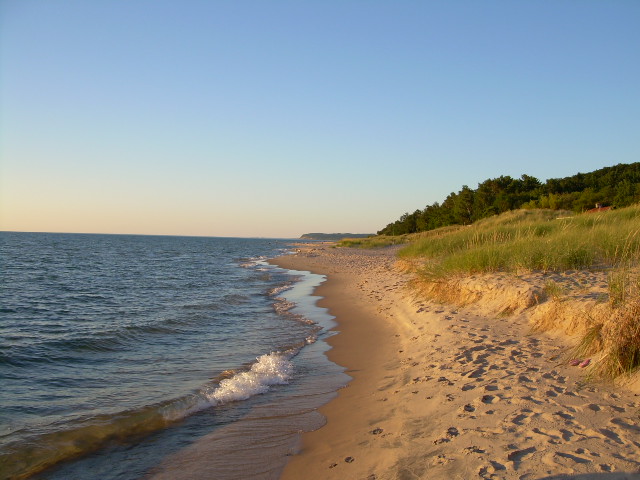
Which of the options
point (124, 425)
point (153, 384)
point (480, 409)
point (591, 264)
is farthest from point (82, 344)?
point (591, 264)

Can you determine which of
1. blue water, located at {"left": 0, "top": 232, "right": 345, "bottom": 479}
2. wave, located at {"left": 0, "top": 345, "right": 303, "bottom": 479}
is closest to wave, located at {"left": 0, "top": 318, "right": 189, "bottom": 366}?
blue water, located at {"left": 0, "top": 232, "right": 345, "bottom": 479}

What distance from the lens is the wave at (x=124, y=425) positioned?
15.4ft

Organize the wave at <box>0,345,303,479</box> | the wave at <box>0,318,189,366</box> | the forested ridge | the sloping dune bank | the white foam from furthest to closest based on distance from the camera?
1. the forested ridge
2. the wave at <box>0,318,189,366</box>
3. the white foam
4. the wave at <box>0,345,303,479</box>
5. the sloping dune bank

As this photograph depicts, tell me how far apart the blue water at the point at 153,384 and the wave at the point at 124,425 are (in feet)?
0.05

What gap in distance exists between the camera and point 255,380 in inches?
272

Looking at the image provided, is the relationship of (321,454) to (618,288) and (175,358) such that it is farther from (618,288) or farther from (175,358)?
(175,358)

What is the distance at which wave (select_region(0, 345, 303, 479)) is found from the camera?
4.70 metres

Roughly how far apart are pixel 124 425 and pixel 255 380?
79.4 inches

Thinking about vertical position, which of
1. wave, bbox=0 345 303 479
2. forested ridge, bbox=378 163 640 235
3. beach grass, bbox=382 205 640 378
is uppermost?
forested ridge, bbox=378 163 640 235

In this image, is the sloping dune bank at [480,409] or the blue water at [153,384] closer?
the sloping dune bank at [480,409]

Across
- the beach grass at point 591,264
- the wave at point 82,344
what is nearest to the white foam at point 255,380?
the wave at point 82,344

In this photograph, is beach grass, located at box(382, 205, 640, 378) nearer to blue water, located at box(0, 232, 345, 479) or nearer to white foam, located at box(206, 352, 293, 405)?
blue water, located at box(0, 232, 345, 479)

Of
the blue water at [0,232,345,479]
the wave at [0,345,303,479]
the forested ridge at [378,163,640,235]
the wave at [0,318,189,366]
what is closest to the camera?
the wave at [0,345,303,479]

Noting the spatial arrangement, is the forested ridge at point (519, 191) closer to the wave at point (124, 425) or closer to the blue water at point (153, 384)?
the blue water at point (153, 384)
